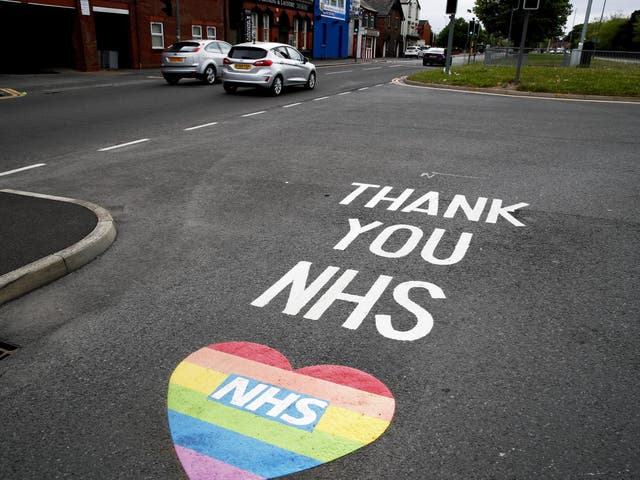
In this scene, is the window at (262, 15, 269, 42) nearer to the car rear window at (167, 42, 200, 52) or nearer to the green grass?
the green grass

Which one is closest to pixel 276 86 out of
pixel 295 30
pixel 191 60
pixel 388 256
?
pixel 191 60

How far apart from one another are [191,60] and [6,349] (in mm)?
18928

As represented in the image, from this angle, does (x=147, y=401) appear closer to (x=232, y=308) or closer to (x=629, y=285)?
(x=232, y=308)

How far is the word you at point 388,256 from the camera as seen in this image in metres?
3.74

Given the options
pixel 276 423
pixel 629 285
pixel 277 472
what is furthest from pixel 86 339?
pixel 629 285

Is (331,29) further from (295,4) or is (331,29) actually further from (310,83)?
(310,83)

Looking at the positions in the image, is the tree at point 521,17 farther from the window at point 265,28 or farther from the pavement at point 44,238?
the pavement at point 44,238

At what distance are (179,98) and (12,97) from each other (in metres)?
5.15

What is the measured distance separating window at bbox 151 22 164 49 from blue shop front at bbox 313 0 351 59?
74.6 feet

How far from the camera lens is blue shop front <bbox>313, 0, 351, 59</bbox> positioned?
51.9 metres

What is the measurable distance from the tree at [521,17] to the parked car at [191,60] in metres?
42.3

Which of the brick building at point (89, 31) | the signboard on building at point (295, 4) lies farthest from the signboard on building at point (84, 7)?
the signboard on building at point (295, 4)

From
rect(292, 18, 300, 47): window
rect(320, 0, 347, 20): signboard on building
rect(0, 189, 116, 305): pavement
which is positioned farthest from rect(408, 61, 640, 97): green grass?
rect(320, 0, 347, 20): signboard on building

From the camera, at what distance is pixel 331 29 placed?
55.5 metres
